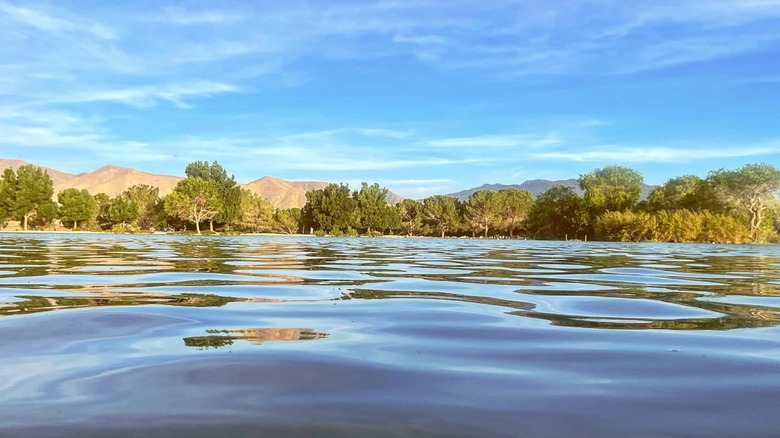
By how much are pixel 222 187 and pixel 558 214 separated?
4409 centimetres

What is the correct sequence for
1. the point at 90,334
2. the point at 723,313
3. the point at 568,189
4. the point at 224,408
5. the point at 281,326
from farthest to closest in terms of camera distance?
the point at 568,189 → the point at 723,313 → the point at 281,326 → the point at 90,334 → the point at 224,408

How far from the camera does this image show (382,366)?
2.68 metres

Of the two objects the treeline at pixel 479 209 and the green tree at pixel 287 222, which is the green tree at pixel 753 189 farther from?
the green tree at pixel 287 222

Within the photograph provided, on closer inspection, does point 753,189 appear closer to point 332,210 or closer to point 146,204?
point 332,210

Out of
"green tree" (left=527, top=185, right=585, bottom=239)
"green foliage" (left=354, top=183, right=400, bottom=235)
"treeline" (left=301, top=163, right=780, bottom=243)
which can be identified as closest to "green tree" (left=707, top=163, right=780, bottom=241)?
"treeline" (left=301, top=163, right=780, bottom=243)

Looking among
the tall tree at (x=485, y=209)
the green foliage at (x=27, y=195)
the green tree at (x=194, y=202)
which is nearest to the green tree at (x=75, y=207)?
the green foliage at (x=27, y=195)

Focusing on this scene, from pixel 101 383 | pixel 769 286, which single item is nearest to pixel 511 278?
pixel 769 286

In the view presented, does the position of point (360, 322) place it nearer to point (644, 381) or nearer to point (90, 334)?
point (90, 334)

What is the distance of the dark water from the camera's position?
73.2 inches

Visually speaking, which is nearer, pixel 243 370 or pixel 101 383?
pixel 101 383

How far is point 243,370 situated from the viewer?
8.23ft

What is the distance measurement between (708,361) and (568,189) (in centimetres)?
7917

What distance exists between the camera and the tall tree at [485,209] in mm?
96438

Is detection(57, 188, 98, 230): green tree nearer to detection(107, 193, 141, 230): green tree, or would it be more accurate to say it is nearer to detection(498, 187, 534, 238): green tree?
detection(107, 193, 141, 230): green tree
